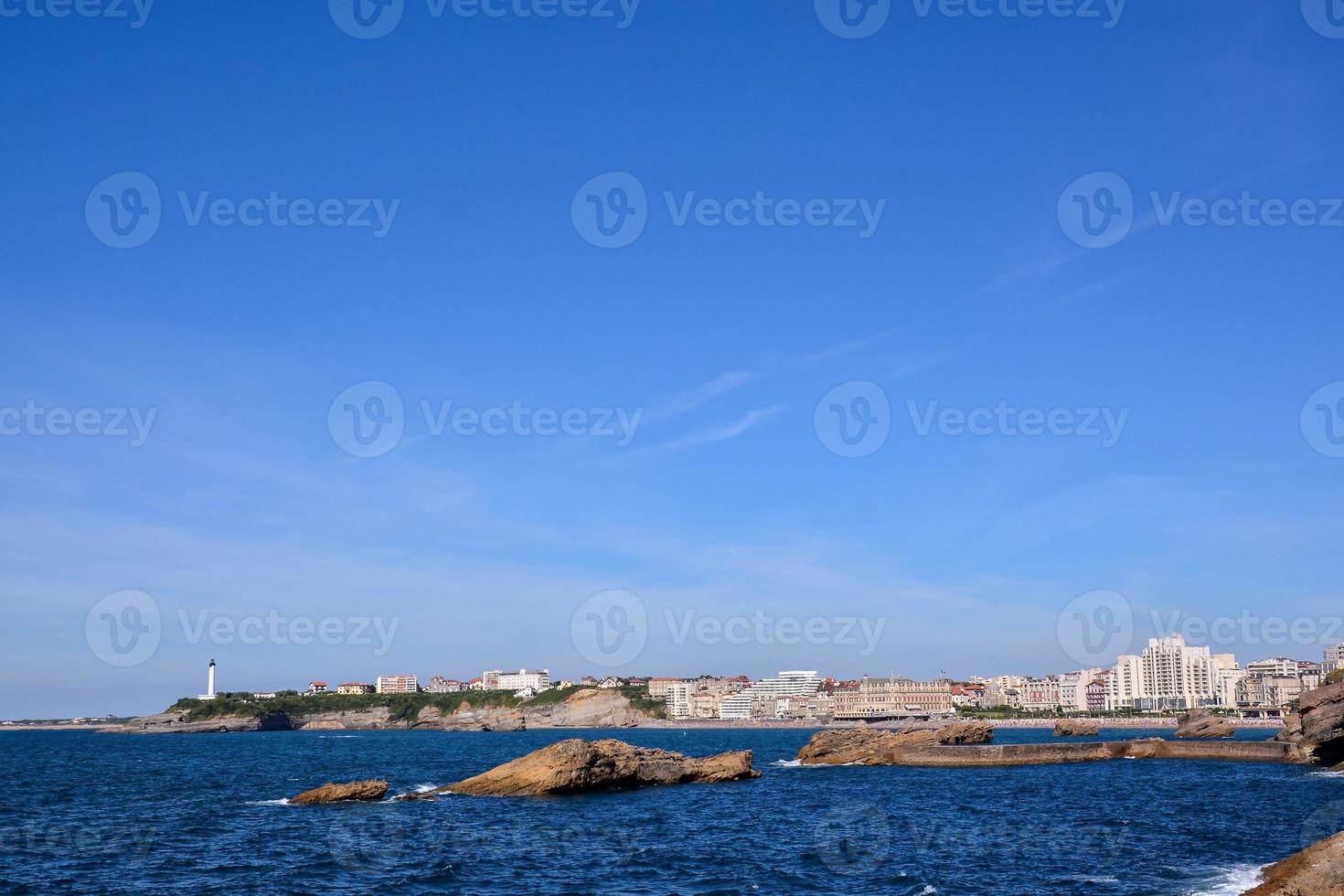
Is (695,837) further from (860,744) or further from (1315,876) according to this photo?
(860,744)

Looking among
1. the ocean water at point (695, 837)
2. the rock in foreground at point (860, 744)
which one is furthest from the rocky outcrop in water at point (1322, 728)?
the rock in foreground at point (860, 744)

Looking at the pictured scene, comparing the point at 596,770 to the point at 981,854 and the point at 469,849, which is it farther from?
the point at 981,854

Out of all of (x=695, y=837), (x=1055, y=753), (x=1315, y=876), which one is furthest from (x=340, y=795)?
(x=1055, y=753)

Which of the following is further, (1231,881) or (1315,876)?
(1231,881)

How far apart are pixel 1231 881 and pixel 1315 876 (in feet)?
33.3

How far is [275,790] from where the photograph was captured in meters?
69.4

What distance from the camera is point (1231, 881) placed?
3309cm

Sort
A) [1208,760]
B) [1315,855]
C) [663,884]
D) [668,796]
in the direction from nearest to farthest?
[1315,855], [663,884], [668,796], [1208,760]

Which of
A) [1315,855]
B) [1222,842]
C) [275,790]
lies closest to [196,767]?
[275,790]

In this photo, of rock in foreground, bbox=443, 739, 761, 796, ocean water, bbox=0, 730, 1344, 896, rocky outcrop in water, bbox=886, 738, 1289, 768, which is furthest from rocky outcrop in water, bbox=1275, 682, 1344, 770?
rock in foreground, bbox=443, 739, 761, 796

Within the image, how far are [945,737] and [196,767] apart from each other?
75.3 metres

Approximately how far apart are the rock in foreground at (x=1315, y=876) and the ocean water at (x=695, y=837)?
20.9ft

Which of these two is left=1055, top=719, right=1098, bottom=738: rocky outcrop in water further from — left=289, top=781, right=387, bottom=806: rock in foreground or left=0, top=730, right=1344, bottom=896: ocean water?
left=289, top=781, right=387, bottom=806: rock in foreground

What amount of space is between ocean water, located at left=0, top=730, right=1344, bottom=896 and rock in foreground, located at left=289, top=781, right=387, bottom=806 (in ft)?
6.03
